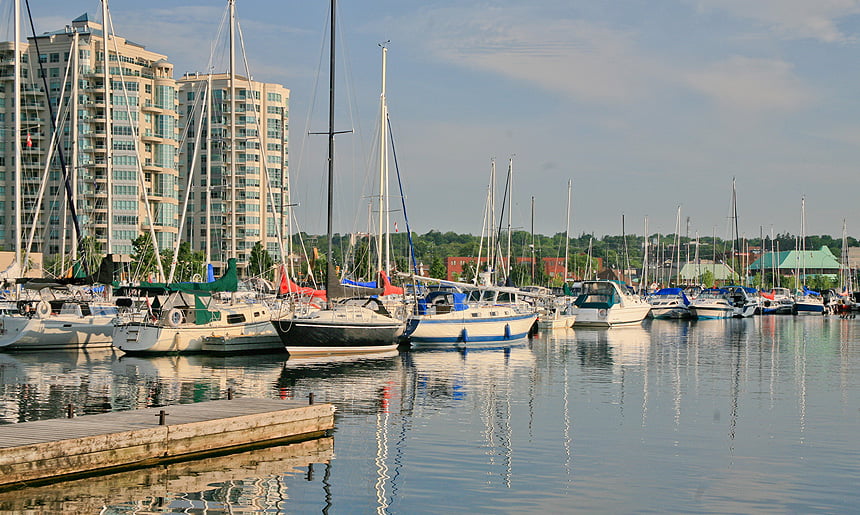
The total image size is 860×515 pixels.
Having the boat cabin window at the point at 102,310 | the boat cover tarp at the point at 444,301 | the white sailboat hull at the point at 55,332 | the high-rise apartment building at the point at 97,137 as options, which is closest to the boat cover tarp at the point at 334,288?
the boat cover tarp at the point at 444,301

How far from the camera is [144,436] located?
65.7ft

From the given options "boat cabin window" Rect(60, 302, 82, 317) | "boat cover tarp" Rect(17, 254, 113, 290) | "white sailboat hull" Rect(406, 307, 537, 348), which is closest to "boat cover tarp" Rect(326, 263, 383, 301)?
"white sailboat hull" Rect(406, 307, 537, 348)

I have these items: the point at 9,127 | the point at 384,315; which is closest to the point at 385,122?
the point at 384,315

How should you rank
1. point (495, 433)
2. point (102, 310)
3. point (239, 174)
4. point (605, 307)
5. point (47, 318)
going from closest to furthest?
point (495, 433)
point (47, 318)
point (102, 310)
point (605, 307)
point (239, 174)

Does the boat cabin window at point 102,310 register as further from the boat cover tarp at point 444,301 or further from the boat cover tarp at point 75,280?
the boat cover tarp at point 444,301

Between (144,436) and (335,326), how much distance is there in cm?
2431

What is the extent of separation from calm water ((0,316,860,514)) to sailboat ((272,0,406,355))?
3.60ft

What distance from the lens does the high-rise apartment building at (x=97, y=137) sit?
127m

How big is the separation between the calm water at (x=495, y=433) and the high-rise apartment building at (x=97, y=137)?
8533 cm

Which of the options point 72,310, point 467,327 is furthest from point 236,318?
point 467,327

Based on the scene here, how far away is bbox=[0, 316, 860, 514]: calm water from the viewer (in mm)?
18375

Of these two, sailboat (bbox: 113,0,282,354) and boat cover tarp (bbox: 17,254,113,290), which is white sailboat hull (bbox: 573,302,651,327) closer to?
sailboat (bbox: 113,0,282,354)

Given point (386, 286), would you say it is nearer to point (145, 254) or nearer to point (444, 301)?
point (444, 301)

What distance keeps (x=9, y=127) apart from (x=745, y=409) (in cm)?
11922
